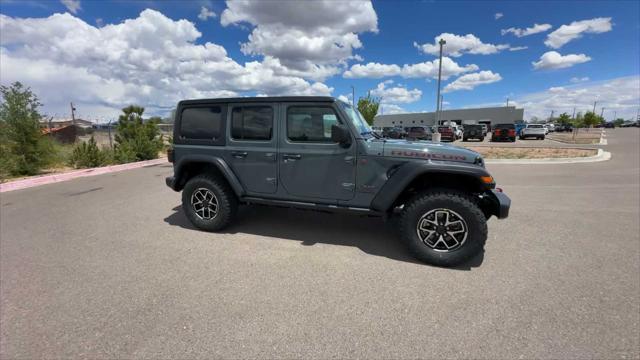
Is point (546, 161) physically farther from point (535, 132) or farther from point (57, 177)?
point (535, 132)

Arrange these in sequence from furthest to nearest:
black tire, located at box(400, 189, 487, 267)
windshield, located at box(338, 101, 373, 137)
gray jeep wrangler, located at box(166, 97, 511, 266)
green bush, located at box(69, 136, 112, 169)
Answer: green bush, located at box(69, 136, 112, 169)
windshield, located at box(338, 101, 373, 137)
gray jeep wrangler, located at box(166, 97, 511, 266)
black tire, located at box(400, 189, 487, 267)

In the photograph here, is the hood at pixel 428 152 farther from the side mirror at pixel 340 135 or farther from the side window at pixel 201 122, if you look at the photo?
the side window at pixel 201 122

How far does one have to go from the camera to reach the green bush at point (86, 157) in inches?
448

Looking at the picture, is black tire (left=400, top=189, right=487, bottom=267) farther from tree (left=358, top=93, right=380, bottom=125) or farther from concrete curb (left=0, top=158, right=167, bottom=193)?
tree (left=358, top=93, right=380, bottom=125)

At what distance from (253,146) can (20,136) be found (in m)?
10.2

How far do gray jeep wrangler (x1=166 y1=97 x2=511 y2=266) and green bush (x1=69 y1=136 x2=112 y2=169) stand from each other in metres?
9.60

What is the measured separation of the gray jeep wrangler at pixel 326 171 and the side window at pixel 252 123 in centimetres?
1

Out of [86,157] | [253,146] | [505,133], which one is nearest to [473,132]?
[505,133]

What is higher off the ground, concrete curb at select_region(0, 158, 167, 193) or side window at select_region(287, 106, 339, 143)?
side window at select_region(287, 106, 339, 143)

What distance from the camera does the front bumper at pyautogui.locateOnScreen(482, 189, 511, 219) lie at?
326 centimetres

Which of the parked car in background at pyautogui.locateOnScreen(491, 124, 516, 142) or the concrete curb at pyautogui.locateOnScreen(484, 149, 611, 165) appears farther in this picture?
the parked car in background at pyautogui.locateOnScreen(491, 124, 516, 142)

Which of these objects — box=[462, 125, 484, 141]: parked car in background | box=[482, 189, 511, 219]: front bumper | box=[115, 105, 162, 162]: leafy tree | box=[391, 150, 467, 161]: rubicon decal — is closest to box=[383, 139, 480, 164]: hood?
box=[391, 150, 467, 161]: rubicon decal

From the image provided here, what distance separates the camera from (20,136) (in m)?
9.41

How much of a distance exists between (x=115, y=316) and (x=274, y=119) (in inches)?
104
